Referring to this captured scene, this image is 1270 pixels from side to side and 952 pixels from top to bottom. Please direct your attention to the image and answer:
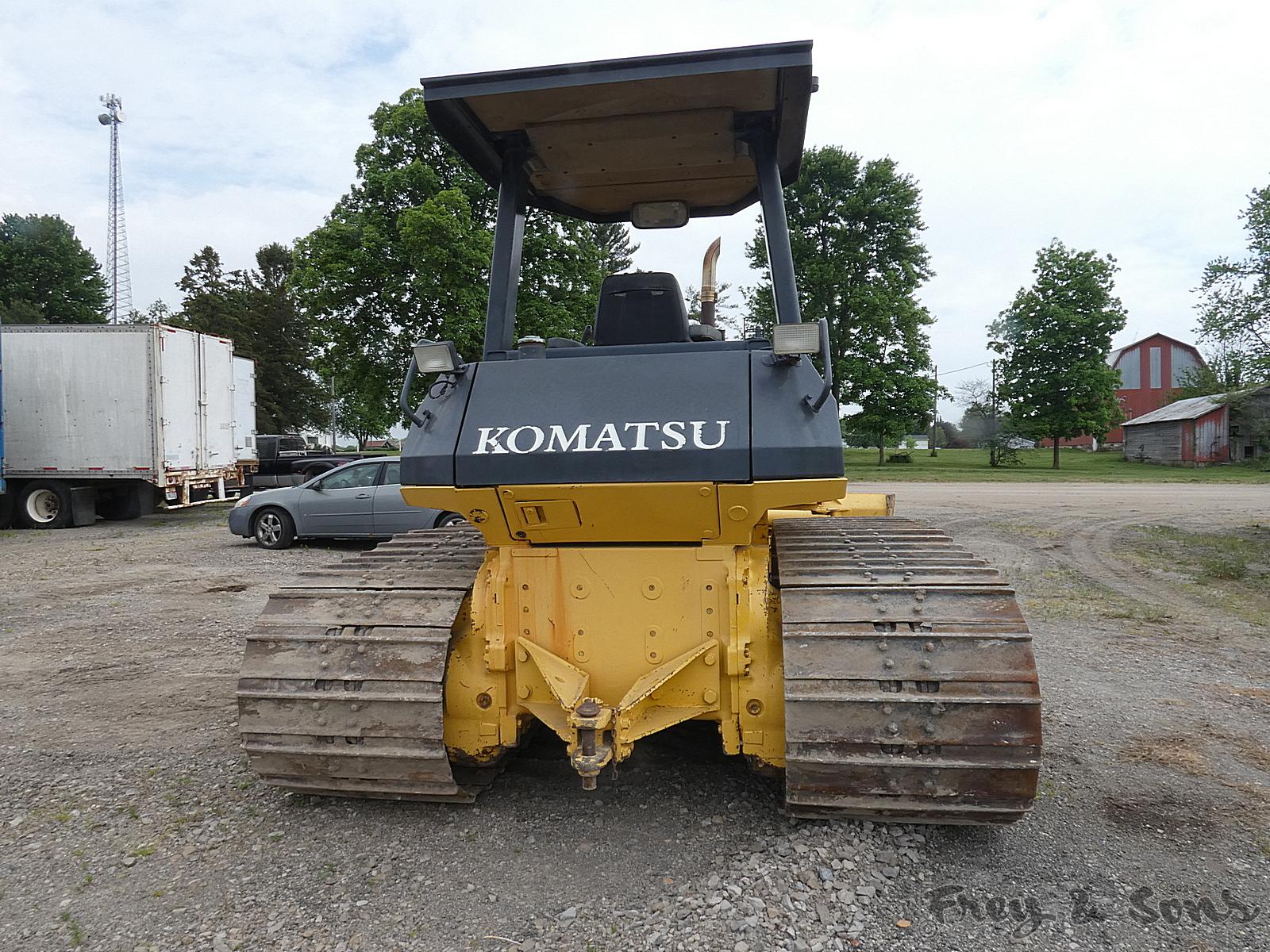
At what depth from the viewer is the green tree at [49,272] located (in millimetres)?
47688

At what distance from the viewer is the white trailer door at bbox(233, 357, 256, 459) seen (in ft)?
59.3

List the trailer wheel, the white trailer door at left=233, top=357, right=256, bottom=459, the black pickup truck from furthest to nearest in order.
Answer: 1. the black pickup truck
2. the white trailer door at left=233, top=357, right=256, bottom=459
3. the trailer wheel

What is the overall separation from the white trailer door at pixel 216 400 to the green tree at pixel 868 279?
22.2 metres

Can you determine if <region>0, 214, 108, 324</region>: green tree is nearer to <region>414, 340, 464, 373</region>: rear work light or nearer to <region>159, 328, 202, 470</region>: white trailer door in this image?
<region>159, 328, 202, 470</region>: white trailer door

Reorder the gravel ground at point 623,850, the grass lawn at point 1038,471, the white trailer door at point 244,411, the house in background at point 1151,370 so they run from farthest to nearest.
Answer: the house in background at point 1151,370, the grass lawn at point 1038,471, the white trailer door at point 244,411, the gravel ground at point 623,850

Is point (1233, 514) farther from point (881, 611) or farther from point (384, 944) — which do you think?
point (384, 944)

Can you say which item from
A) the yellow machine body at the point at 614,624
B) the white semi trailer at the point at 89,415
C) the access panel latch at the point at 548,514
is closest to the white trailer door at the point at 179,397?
the white semi trailer at the point at 89,415

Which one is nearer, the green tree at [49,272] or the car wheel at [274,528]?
the car wheel at [274,528]

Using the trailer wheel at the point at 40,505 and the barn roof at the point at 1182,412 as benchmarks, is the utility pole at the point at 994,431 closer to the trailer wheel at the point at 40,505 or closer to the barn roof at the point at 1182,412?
the barn roof at the point at 1182,412

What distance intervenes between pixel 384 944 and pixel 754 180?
367 cm

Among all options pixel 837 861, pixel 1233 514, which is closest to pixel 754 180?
pixel 837 861

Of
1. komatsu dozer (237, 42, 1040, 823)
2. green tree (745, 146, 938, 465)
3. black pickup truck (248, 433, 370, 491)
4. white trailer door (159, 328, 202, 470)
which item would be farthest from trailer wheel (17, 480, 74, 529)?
green tree (745, 146, 938, 465)

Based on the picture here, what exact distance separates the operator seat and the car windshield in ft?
31.0

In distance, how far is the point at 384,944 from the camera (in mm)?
2721
